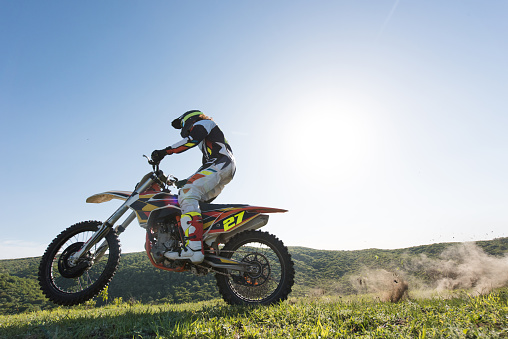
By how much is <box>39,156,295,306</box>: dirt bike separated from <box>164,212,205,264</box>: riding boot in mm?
156

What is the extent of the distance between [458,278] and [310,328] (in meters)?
9.20

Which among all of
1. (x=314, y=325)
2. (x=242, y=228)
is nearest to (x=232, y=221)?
(x=242, y=228)

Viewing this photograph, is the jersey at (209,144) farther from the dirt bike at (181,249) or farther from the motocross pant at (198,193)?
the dirt bike at (181,249)

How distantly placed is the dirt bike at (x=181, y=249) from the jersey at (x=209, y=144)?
33.4 inches

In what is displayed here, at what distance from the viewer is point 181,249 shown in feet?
14.4

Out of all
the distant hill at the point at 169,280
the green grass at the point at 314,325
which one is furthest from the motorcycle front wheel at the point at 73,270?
the distant hill at the point at 169,280

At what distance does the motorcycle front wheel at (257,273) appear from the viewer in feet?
14.4

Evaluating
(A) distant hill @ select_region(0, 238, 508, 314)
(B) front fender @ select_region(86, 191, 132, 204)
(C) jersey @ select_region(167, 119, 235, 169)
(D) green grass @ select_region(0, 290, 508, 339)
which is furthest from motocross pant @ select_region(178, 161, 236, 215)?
(A) distant hill @ select_region(0, 238, 508, 314)

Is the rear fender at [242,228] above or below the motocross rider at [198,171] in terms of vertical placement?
below

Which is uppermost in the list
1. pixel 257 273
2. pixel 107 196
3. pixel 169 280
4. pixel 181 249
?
pixel 107 196

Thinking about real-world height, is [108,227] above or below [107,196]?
below

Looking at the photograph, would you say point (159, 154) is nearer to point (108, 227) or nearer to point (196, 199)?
point (196, 199)

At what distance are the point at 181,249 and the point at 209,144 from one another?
202 cm

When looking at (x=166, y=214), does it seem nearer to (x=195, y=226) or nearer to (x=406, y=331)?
(x=195, y=226)
